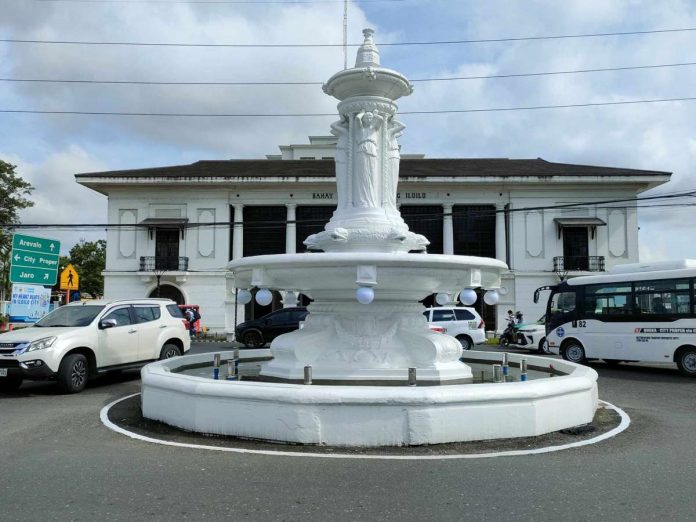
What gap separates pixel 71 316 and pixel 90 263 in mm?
63934

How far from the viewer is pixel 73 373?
36.6 feet

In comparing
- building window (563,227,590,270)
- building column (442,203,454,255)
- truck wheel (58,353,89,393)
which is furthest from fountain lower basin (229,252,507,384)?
building window (563,227,590,270)

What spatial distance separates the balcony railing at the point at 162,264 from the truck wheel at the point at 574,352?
26.6m

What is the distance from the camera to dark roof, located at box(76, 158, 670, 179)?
3775 cm

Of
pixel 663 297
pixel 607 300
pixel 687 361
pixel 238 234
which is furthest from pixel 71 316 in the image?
pixel 238 234

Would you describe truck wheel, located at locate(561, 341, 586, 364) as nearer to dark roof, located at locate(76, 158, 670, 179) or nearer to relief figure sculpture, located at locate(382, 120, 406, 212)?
relief figure sculpture, located at locate(382, 120, 406, 212)

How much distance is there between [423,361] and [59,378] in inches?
275

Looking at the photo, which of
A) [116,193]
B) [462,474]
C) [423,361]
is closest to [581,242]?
[116,193]

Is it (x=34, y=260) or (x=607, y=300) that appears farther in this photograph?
(x=607, y=300)

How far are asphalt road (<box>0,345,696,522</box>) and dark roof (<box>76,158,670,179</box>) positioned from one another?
32.4 m

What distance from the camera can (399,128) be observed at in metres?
9.59

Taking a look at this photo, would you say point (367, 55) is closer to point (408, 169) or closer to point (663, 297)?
point (663, 297)

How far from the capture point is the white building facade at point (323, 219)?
124 feet

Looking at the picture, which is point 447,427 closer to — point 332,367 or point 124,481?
point 332,367
